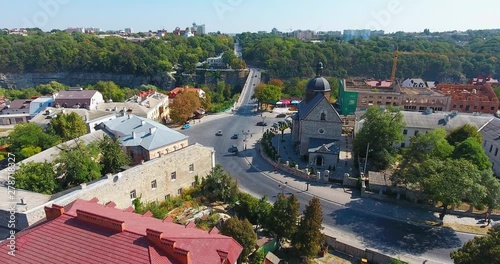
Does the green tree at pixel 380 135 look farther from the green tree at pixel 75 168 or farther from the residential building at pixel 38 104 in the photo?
the residential building at pixel 38 104

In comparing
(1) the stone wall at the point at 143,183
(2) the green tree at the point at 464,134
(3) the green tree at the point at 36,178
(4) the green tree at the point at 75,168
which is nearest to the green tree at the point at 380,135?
(2) the green tree at the point at 464,134

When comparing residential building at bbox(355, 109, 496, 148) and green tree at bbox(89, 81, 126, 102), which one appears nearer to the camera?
residential building at bbox(355, 109, 496, 148)

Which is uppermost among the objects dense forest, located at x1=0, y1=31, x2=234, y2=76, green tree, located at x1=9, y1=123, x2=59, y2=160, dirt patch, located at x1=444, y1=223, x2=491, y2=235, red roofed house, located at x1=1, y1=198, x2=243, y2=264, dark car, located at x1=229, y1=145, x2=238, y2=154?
dense forest, located at x1=0, y1=31, x2=234, y2=76

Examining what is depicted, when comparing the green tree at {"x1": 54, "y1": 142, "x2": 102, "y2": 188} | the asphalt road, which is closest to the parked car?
the asphalt road

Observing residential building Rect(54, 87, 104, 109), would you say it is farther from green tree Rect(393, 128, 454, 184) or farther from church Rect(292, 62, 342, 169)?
green tree Rect(393, 128, 454, 184)

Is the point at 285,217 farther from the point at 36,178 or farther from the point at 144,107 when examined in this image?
the point at 144,107
